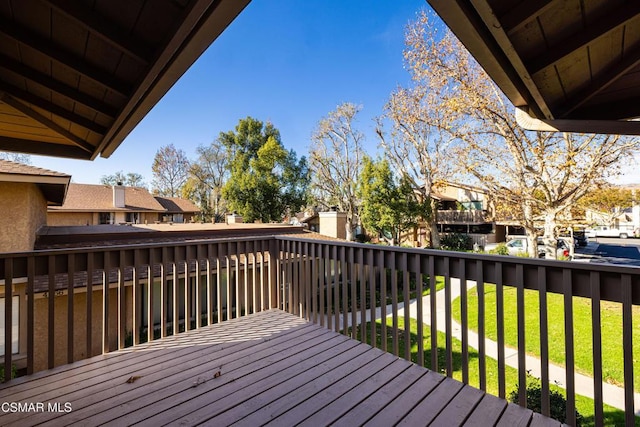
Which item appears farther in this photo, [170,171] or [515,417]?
[170,171]

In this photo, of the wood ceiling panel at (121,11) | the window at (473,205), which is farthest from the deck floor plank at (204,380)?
the window at (473,205)

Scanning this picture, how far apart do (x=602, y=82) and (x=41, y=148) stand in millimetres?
5394

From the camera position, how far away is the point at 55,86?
86.7 inches

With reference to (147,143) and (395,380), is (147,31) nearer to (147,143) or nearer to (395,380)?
(395,380)

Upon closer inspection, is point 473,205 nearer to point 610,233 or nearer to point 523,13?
point 610,233

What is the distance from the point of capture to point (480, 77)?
892 centimetres

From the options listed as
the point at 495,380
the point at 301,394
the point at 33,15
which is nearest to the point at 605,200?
the point at 495,380

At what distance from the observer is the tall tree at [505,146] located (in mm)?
8094

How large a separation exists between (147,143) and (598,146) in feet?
93.5

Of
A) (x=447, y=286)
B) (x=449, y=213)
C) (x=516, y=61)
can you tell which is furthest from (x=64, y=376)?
(x=449, y=213)

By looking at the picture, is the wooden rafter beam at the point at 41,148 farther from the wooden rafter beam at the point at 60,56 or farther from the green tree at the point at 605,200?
the green tree at the point at 605,200

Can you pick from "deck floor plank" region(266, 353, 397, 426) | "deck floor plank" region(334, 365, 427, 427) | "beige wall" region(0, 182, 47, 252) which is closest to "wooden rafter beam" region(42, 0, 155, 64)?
"deck floor plank" region(266, 353, 397, 426)

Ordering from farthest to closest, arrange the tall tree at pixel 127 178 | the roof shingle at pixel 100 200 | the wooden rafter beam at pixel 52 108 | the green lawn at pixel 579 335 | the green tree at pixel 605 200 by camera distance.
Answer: the tall tree at pixel 127 178 < the roof shingle at pixel 100 200 < the green tree at pixel 605 200 < the green lawn at pixel 579 335 < the wooden rafter beam at pixel 52 108

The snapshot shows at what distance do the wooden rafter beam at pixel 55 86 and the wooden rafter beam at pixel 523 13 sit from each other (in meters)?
2.86
